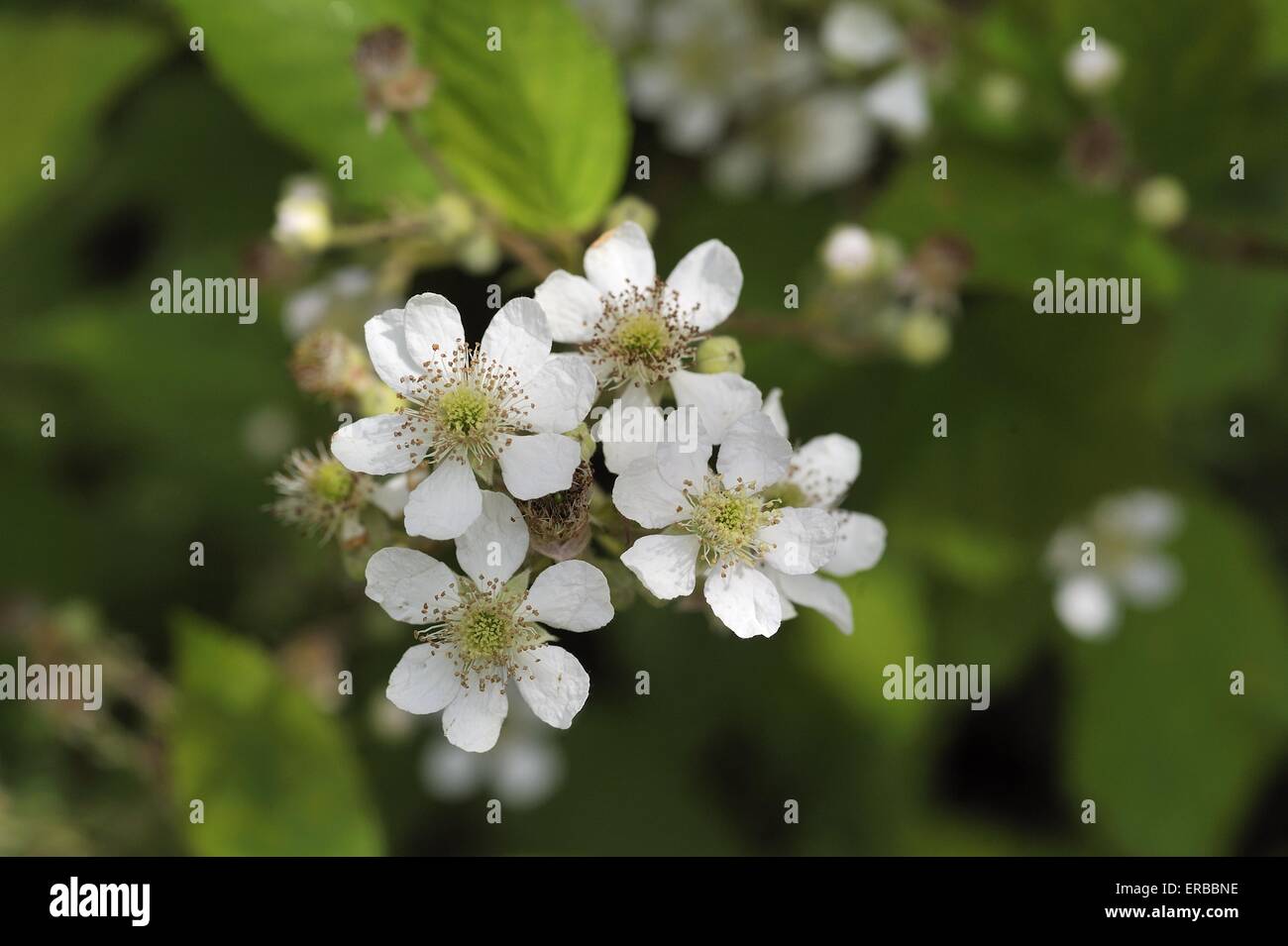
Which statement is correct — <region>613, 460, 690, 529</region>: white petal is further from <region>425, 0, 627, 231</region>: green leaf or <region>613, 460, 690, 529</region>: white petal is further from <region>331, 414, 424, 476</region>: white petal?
<region>425, 0, 627, 231</region>: green leaf

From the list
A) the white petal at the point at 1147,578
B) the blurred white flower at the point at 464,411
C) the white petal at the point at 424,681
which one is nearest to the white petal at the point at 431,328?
the blurred white flower at the point at 464,411

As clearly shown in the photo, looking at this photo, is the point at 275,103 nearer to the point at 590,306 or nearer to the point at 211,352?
the point at 590,306

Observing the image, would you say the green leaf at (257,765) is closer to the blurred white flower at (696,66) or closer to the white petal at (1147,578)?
the blurred white flower at (696,66)

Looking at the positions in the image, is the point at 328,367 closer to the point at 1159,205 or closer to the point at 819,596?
the point at 819,596

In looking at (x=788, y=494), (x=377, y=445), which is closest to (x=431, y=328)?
(x=377, y=445)

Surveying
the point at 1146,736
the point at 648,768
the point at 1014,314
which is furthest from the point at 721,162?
the point at 1146,736
